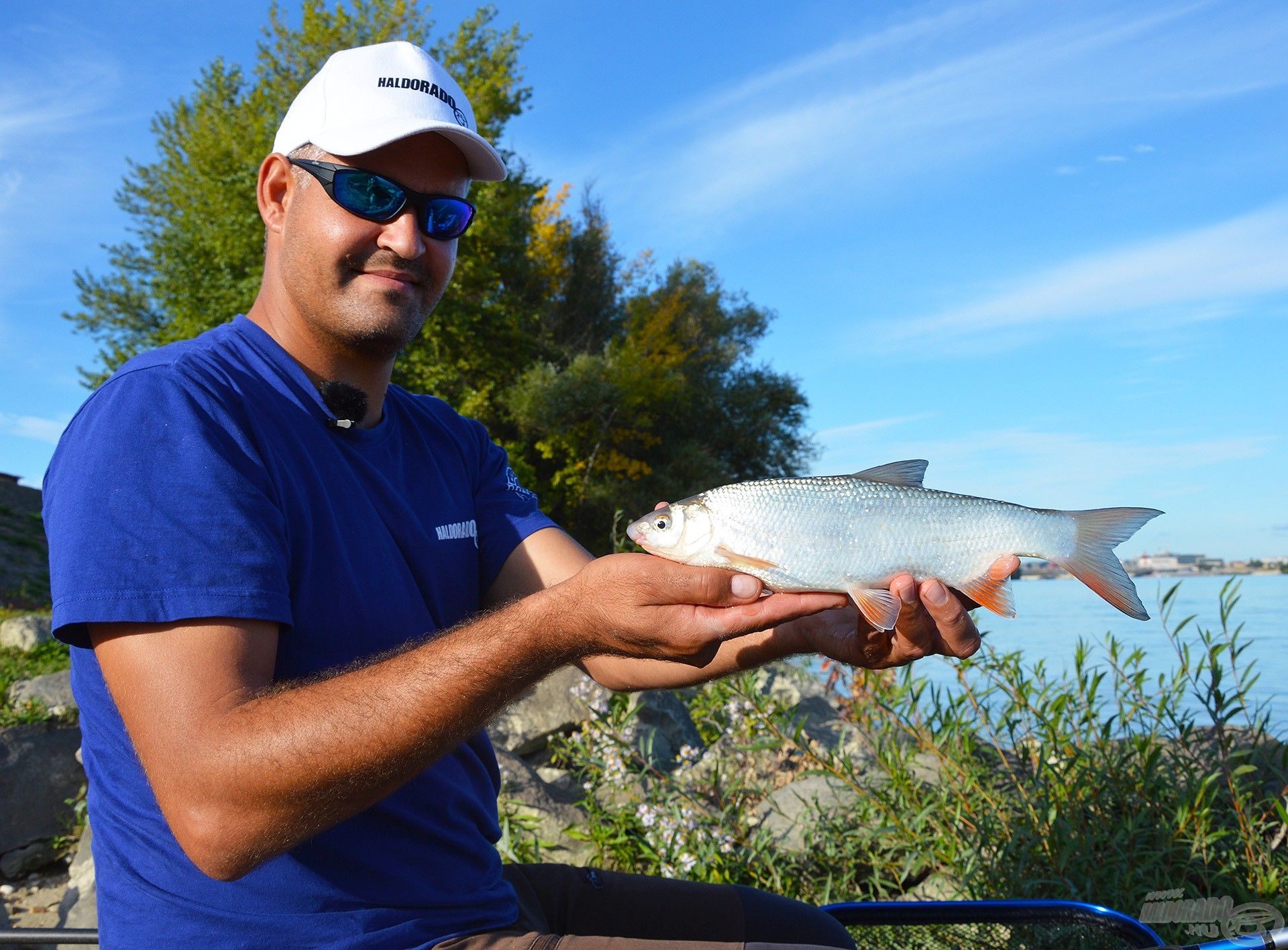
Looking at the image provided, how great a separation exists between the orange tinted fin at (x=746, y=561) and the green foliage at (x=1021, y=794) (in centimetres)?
167

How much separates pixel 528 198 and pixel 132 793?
32803 millimetres

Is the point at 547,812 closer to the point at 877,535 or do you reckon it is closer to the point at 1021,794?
the point at 1021,794

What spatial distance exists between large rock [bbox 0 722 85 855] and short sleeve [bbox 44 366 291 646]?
16.8ft

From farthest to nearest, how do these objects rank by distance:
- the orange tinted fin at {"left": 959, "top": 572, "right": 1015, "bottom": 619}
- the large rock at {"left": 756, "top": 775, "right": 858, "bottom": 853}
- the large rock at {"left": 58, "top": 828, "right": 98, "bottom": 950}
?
the large rock at {"left": 58, "top": 828, "right": 98, "bottom": 950}
the large rock at {"left": 756, "top": 775, "right": 858, "bottom": 853}
the orange tinted fin at {"left": 959, "top": 572, "right": 1015, "bottom": 619}

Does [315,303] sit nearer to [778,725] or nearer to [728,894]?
[728,894]

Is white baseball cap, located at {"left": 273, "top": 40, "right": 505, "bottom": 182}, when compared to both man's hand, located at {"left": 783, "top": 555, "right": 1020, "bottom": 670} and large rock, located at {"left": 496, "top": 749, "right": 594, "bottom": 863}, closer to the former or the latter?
man's hand, located at {"left": 783, "top": 555, "right": 1020, "bottom": 670}

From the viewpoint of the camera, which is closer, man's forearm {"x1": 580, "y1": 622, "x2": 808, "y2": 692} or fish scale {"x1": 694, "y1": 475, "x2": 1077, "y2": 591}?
fish scale {"x1": 694, "y1": 475, "x2": 1077, "y2": 591}

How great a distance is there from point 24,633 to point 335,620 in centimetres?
721

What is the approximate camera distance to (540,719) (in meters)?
6.27

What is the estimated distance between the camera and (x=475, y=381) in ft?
98.7

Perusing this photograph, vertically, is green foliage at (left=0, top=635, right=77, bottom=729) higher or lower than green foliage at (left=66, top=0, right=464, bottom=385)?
lower

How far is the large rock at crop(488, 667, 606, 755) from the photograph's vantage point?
6.18 m

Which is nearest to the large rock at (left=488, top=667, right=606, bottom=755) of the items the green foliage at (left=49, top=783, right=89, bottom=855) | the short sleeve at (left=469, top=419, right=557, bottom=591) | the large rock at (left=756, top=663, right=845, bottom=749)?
the large rock at (left=756, top=663, right=845, bottom=749)

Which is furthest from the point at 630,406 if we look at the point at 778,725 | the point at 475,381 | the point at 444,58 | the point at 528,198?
the point at 778,725
